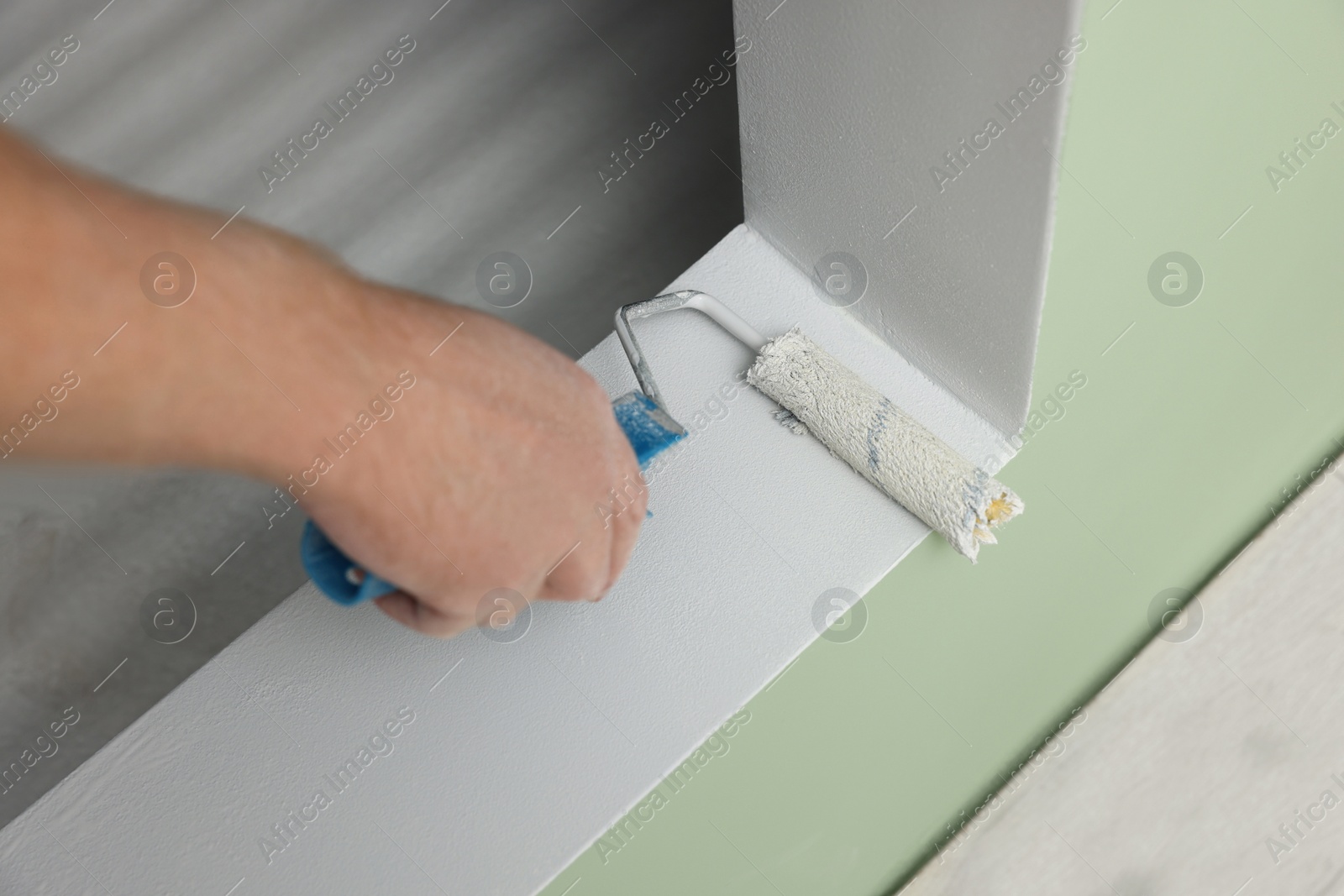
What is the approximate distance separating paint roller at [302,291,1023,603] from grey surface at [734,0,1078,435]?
8 cm

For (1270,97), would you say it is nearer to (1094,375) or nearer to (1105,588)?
(1094,375)

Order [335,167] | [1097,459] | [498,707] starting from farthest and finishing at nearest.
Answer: [335,167]
[1097,459]
[498,707]

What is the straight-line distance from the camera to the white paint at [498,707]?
83cm

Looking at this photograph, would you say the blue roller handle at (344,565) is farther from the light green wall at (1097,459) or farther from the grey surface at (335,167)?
the grey surface at (335,167)

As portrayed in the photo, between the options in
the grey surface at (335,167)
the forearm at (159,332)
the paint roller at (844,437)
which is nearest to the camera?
the forearm at (159,332)

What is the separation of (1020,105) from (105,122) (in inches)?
60.2

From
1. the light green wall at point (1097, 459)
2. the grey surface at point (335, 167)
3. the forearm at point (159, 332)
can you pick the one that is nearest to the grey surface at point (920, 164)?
the light green wall at point (1097, 459)

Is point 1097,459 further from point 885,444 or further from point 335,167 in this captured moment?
point 335,167

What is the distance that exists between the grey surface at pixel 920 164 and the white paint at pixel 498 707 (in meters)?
0.09

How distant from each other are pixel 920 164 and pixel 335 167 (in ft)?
4.02

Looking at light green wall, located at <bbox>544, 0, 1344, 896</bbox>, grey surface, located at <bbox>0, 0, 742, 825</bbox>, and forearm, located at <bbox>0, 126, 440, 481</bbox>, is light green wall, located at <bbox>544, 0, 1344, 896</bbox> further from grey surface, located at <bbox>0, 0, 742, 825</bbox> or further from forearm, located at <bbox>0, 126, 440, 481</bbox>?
grey surface, located at <bbox>0, 0, 742, 825</bbox>

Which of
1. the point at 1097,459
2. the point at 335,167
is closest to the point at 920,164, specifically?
the point at 1097,459

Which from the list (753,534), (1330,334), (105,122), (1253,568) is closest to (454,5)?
(105,122)

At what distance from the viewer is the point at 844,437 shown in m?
0.87
